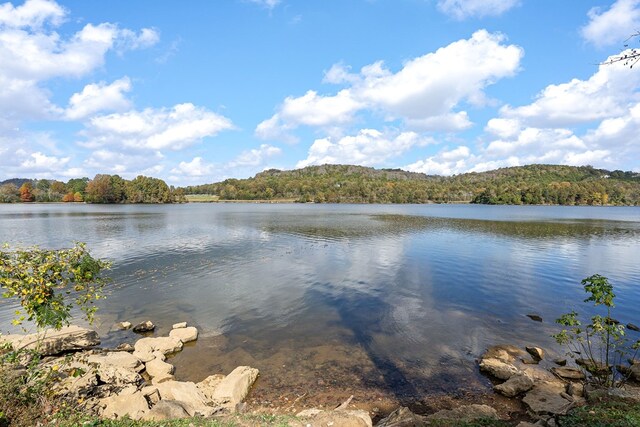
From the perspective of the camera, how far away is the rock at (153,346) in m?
17.4

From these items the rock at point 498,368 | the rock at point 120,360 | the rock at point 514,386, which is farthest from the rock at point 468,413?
the rock at point 120,360

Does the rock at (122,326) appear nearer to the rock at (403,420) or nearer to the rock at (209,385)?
the rock at (209,385)

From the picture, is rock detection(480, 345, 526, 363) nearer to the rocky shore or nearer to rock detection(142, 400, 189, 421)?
the rocky shore

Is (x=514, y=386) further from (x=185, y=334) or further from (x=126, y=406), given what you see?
(x=185, y=334)

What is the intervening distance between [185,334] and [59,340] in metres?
6.10

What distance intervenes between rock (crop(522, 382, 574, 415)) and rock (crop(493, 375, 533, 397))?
0.89 feet

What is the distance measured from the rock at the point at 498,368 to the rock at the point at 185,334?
16.3m

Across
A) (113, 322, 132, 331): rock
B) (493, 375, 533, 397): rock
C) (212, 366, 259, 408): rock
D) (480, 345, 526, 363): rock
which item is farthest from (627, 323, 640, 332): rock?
(113, 322, 132, 331): rock

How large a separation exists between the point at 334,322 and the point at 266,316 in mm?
4955

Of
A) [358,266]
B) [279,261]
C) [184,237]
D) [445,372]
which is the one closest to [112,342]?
[445,372]

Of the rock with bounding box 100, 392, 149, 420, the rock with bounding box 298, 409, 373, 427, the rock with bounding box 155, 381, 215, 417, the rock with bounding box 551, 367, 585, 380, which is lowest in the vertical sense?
the rock with bounding box 551, 367, 585, 380

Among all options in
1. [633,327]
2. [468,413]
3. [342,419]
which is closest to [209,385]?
[342,419]

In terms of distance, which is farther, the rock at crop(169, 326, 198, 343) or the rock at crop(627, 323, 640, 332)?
the rock at crop(627, 323, 640, 332)

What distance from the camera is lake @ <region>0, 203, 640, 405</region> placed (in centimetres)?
1692
